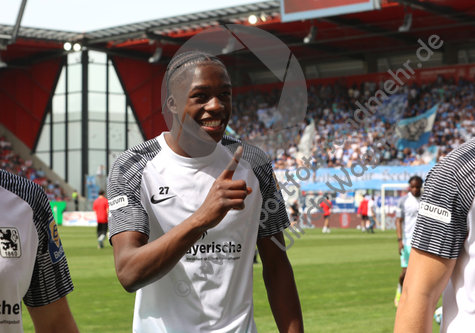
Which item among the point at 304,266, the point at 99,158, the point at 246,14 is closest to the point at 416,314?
the point at 304,266

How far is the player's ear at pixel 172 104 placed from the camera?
2656 mm

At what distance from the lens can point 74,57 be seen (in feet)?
146

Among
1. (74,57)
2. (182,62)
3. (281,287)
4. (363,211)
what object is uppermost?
(182,62)

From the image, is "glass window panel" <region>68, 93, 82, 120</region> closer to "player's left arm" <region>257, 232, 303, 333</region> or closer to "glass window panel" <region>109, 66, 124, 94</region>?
"glass window panel" <region>109, 66, 124, 94</region>

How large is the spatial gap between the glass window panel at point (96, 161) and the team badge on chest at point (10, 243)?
43584 millimetres

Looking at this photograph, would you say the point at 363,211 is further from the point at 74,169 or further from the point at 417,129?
the point at 74,169

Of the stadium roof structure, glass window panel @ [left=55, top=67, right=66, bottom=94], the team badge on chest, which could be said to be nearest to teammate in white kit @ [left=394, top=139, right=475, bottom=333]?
the team badge on chest

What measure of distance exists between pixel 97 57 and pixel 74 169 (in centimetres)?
811

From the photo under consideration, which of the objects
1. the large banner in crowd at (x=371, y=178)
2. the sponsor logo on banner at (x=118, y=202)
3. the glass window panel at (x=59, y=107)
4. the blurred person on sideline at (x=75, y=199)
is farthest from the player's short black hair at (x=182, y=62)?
the glass window panel at (x=59, y=107)

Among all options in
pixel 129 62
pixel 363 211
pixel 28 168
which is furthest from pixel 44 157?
pixel 363 211

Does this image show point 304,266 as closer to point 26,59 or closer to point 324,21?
point 324,21

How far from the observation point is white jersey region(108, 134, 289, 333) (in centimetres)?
261

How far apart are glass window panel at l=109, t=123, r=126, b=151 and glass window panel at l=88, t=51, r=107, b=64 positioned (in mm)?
4489

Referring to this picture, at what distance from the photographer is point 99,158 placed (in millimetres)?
44875
